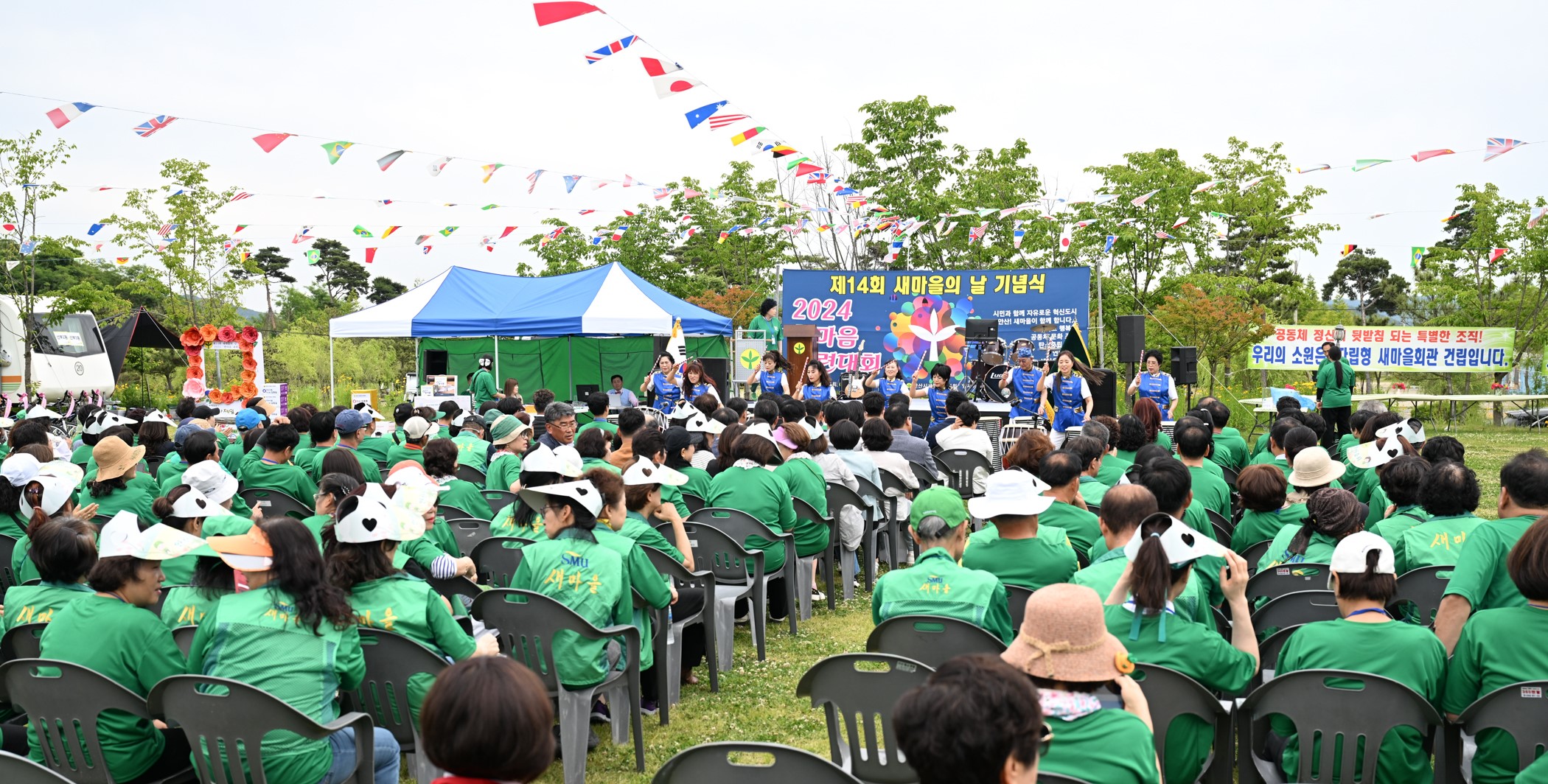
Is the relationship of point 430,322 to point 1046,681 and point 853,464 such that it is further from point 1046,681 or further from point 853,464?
point 1046,681

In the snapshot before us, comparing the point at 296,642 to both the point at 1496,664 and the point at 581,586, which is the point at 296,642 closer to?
the point at 581,586

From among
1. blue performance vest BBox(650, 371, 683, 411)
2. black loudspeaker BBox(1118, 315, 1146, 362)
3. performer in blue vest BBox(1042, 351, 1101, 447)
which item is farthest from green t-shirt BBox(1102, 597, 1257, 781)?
black loudspeaker BBox(1118, 315, 1146, 362)

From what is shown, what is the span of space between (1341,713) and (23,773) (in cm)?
302

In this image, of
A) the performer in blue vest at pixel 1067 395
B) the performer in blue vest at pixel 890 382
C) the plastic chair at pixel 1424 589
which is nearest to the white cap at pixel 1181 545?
the plastic chair at pixel 1424 589

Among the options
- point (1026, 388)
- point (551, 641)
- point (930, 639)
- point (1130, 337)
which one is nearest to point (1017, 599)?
point (930, 639)

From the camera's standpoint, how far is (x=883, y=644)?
3369mm

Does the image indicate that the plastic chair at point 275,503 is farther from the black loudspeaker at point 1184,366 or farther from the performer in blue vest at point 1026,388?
the black loudspeaker at point 1184,366

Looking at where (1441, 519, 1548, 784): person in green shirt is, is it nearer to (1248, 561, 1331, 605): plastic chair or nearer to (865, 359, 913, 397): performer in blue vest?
(1248, 561, 1331, 605): plastic chair

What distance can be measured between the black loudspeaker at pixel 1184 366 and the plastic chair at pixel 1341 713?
12.4m

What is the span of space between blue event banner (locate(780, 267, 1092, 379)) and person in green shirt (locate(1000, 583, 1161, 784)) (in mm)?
14457

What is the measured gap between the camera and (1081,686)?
2152 millimetres

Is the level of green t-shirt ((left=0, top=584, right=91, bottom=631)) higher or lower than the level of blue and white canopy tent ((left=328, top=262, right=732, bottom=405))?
lower

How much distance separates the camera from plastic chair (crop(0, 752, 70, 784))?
2.09 metres

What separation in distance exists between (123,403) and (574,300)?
540 inches
